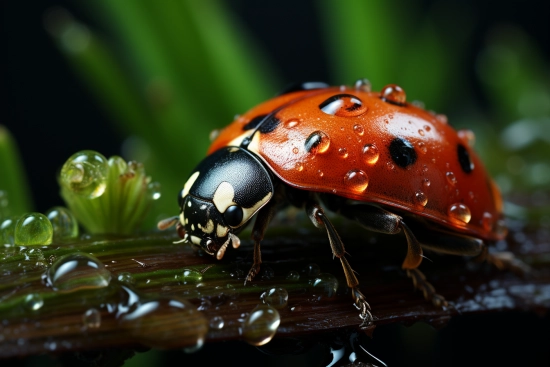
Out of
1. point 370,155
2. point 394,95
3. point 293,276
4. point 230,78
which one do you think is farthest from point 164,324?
point 230,78

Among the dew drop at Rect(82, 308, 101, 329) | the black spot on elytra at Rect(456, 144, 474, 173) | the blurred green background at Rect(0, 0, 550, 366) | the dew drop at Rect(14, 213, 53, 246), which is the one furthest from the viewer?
the blurred green background at Rect(0, 0, 550, 366)

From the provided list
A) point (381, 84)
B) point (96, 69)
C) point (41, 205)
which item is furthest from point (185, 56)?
point (41, 205)

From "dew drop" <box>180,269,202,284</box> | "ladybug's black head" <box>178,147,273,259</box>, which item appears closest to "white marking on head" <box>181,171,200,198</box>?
"ladybug's black head" <box>178,147,273,259</box>

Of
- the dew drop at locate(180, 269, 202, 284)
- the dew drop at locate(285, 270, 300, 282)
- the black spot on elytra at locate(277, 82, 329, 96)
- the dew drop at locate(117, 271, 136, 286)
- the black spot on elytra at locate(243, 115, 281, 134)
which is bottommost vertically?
the dew drop at locate(285, 270, 300, 282)

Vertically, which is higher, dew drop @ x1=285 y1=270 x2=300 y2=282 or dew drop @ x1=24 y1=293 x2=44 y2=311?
dew drop @ x1=24 y1=293 x2=44 y2=311

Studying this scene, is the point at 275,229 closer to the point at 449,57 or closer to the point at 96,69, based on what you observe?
the point at 96,69

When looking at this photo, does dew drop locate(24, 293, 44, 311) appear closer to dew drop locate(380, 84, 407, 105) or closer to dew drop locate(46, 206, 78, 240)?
dew drop locate(46, 206, 78, 240)

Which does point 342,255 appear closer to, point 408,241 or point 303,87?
point 408,241
